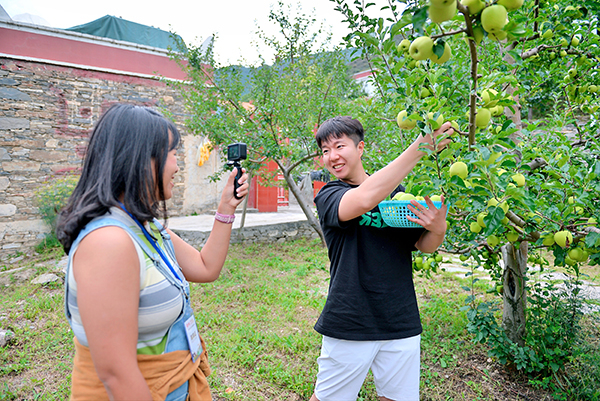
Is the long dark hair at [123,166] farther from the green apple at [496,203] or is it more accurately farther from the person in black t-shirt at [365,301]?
the green apple at [496,203]

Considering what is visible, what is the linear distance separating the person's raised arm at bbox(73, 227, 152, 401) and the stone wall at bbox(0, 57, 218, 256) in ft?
21.2

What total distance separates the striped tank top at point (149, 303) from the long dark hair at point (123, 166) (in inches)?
2.0

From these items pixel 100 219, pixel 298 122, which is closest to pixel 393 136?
pixel 100 219

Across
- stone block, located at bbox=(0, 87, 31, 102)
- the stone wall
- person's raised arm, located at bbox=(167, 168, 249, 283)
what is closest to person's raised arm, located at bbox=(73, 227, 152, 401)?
person's raised arm, located at bbox=(167, 168, 249, 283)

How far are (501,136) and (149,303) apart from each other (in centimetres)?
114

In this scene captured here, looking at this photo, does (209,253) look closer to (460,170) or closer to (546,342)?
(460,170)

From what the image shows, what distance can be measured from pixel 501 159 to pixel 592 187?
642 millimetres

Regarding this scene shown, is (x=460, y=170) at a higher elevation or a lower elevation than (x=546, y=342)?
higher

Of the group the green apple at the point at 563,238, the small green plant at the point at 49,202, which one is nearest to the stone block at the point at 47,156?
the small green plant at the point at 49,202

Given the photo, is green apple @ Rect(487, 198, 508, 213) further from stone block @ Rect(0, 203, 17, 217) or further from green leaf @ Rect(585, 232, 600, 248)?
stone block @ Rect(0, 203, 17, 217)

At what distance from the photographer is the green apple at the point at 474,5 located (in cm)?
80

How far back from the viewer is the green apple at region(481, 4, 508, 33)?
770mm

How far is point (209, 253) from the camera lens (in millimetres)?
1399

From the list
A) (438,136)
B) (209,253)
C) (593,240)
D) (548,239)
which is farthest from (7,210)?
(593,240)
